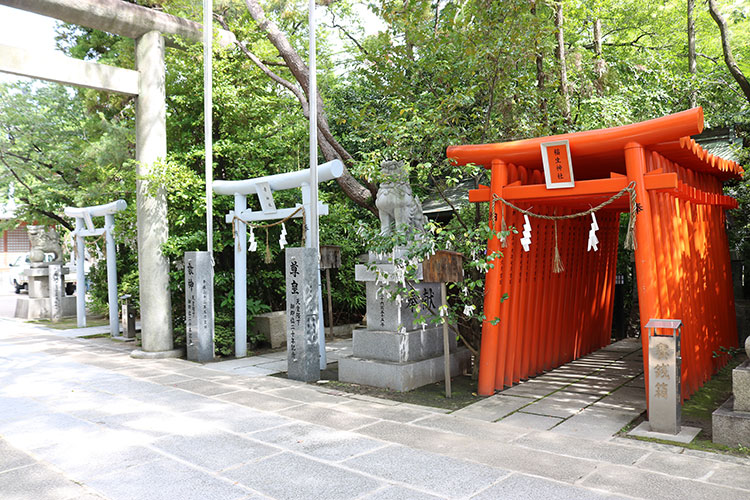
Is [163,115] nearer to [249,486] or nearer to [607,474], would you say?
[249,486]

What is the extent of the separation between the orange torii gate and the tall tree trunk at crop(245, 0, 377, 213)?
12.2 feet

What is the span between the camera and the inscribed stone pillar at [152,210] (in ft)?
32.4

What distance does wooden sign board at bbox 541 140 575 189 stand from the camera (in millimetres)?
6211

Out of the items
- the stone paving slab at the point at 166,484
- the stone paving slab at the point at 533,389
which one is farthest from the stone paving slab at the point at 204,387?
the stone paving slab at the point at 533,389

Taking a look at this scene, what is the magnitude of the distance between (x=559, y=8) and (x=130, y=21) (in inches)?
296

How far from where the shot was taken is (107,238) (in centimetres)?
1252

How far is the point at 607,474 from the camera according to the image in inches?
167

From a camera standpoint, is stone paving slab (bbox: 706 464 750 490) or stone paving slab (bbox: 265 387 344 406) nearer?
stone paving slab (bbox: 706 464 750 490)

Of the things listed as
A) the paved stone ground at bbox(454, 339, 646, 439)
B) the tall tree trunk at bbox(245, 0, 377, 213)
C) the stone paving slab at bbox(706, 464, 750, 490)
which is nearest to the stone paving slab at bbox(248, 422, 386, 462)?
the paved stone ground at bbox(454, 339, 646, 439)

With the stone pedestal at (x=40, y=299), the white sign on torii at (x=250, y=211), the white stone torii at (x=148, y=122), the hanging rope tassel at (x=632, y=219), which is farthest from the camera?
the stone pedestal at (x=40, y=299)

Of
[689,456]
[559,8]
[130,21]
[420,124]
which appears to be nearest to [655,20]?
[559,8]

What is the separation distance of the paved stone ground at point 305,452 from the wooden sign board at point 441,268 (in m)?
1.51

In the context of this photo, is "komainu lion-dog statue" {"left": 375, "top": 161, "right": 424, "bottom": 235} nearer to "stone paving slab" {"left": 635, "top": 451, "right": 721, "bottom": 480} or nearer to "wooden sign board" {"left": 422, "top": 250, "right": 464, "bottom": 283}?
"wooden sign board" {"left": 422, "top": 250, "right": 464, "bottom": 283}

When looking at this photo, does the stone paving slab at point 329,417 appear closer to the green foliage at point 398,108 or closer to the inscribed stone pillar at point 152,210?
the green foliage at point 398,108
